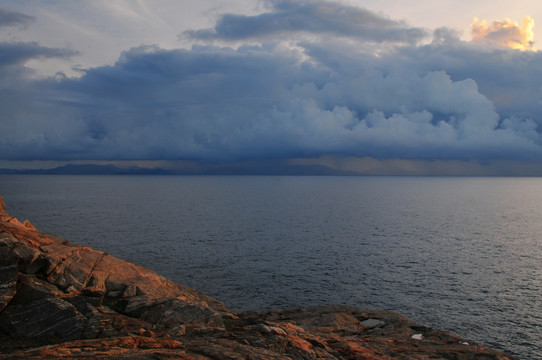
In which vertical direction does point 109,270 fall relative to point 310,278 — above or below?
above

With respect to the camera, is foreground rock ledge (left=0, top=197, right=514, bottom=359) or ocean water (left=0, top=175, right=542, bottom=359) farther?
ocean water (left=0, top=175, right=542, bottom=359)

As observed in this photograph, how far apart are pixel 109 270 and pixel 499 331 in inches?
1602

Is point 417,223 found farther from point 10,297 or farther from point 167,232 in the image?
point 10,297

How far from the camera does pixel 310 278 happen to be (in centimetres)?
5741

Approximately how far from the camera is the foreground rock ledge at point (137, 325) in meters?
19.1

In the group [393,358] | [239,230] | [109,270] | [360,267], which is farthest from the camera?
[239,230]

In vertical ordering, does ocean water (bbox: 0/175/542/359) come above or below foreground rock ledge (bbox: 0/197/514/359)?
below

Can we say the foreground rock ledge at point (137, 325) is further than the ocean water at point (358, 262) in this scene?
No

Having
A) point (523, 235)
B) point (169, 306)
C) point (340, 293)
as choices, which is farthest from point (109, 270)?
point (523, 235)

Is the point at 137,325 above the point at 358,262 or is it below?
above

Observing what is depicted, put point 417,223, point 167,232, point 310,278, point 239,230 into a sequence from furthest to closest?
point 417,223
point 239,230
point 167,232
point 310,278

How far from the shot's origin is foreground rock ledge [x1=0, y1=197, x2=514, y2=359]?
19.1 m

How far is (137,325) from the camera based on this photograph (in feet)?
82.9

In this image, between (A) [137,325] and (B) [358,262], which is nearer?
(A) [137,325]
